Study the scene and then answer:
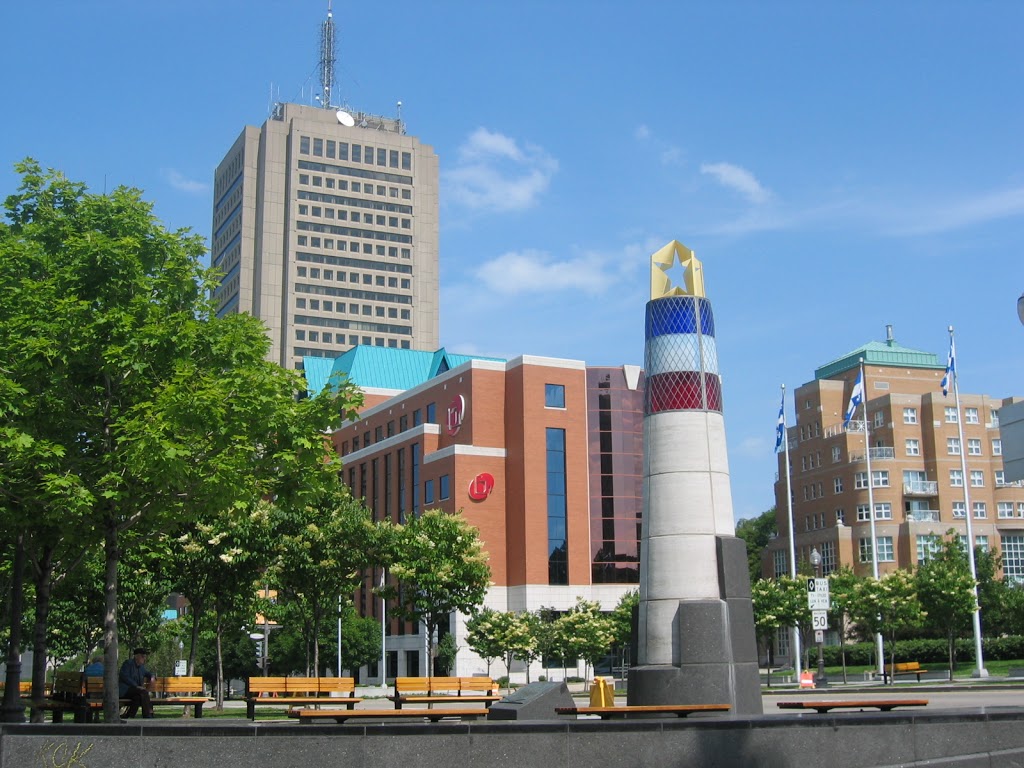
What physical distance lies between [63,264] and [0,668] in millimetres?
44888

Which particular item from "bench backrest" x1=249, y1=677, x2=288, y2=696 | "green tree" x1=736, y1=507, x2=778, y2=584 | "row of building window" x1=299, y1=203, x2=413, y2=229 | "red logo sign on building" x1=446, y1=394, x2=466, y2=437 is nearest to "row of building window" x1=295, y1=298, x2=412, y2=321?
"row of building window" x1=299, y1=203, x2=413, y2=229

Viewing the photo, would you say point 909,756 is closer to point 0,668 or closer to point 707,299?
point 707,299

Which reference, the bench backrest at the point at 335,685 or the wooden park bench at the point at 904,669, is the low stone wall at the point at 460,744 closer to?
the bench backrest at the point at 335,685

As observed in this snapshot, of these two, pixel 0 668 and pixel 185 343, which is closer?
pixel 185 343

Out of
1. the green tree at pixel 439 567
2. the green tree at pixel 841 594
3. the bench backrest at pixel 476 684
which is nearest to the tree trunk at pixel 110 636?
the bench backrest at pixel 476 684

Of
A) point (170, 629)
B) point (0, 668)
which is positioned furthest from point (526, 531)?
point (0, 668)

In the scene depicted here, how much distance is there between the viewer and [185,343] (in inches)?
837

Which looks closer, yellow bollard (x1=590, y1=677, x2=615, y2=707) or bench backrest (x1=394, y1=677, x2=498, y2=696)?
yellow bollard (x1=590, y1=677, x2=615, y2=707)

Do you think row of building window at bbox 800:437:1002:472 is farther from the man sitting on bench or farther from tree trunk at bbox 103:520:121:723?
tree trunk at bbox 103:520:121:723

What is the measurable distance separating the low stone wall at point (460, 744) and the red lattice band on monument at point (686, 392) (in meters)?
9.41

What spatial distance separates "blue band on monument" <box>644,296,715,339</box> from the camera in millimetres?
22953

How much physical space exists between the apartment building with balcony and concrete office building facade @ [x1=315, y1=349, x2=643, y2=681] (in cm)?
2080

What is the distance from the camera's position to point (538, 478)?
73.1m

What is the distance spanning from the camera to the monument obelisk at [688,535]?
20.5 meters
